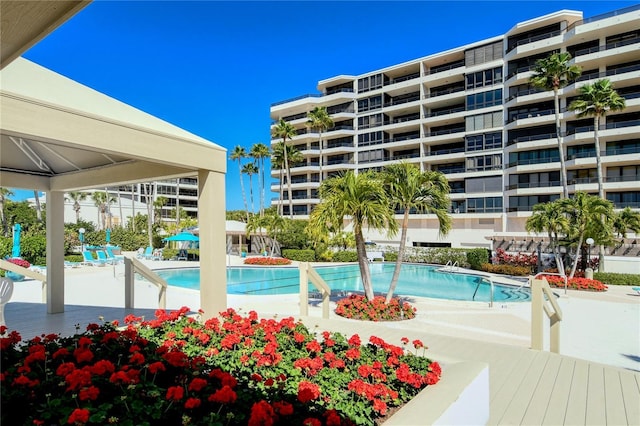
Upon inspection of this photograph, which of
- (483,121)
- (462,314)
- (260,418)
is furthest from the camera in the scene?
(483,121)

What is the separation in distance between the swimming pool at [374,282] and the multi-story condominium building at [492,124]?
10.2 m

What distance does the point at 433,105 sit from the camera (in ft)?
137

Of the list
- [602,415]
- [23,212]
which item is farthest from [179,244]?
[602,415]

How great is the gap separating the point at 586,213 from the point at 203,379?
2025 cm

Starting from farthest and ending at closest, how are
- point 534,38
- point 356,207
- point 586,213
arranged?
1. point 534,38
2. point 586,213
3. point 356,207

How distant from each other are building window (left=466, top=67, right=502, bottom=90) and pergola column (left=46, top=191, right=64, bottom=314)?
3897 cm

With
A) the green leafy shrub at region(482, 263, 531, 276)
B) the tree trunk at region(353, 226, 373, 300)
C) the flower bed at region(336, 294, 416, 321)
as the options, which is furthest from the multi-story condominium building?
the flower bed at region(336, 294, 416, 321)

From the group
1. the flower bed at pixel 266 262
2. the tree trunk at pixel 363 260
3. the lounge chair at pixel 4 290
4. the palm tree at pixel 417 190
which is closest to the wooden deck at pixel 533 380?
the lounge chair at pixel 4 290

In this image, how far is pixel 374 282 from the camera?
21641mm

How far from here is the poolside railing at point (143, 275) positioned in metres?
8.19

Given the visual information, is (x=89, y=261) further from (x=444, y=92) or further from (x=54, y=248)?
(x=444, y=92)

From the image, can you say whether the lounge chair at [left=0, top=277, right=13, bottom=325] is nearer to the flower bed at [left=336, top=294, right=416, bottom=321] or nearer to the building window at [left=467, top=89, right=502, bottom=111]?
the flower bed at [left=336, top=294, right=416, bottom=321]

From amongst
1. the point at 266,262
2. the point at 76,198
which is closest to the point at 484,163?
the point at 266,262

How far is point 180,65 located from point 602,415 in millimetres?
14428
